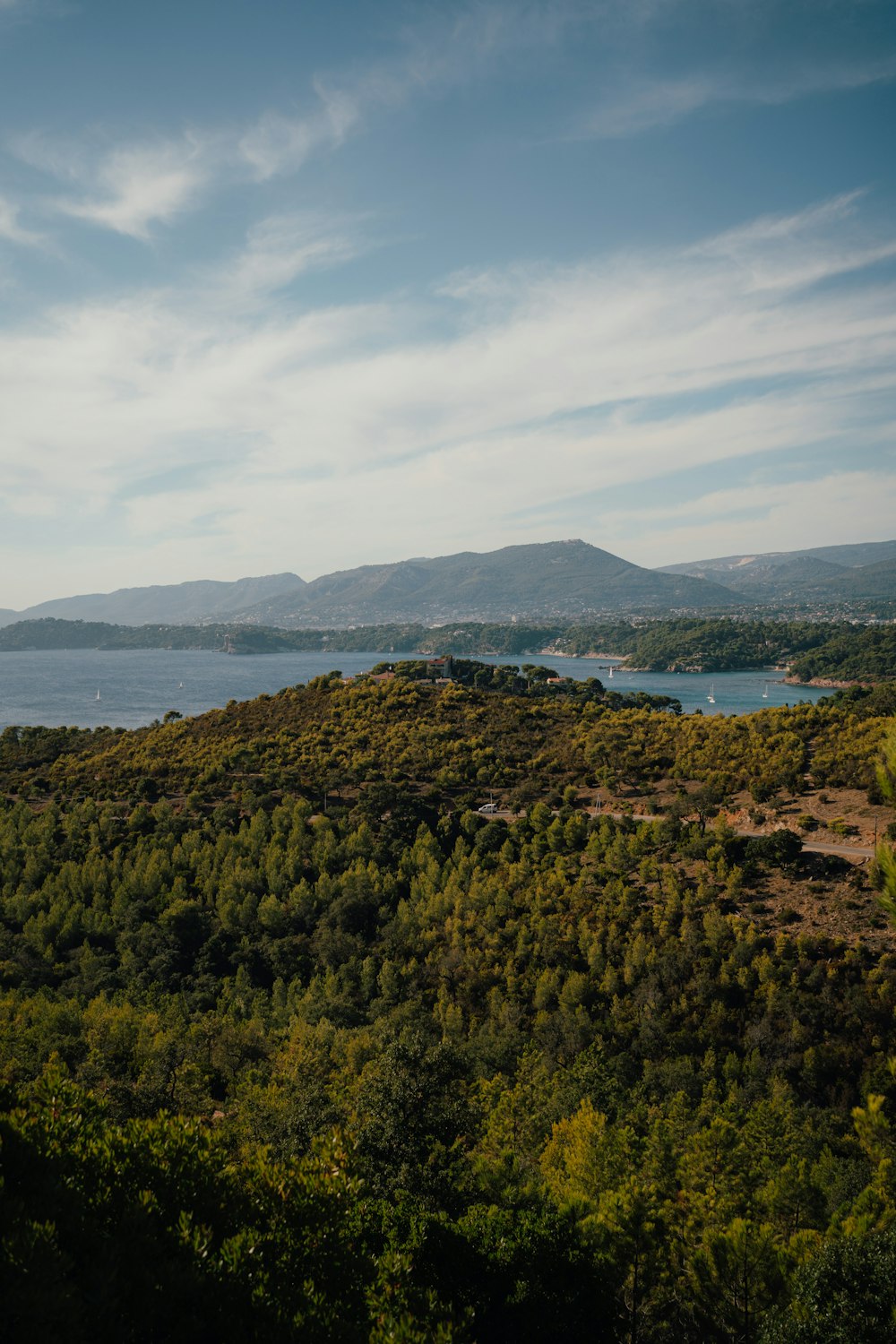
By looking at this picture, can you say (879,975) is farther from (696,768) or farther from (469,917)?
(696,768)

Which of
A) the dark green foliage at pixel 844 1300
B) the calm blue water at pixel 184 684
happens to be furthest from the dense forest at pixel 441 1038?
the calm blue water at pixel 184 684

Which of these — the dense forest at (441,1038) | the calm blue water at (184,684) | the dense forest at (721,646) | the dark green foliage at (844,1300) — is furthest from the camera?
the dense forest at (721,646)

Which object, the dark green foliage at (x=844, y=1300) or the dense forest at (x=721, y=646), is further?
the dense forest at (x=721, y=646)

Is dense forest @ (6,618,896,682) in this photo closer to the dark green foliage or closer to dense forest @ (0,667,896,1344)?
dense forest @ (0,667,896,1344)

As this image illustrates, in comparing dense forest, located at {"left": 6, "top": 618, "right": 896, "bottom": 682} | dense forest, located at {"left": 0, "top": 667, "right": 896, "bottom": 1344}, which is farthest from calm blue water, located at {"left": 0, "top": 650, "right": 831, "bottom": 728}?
dense forest, located at {"left": 0, "top": 667, "right": 896, "bottom": 1344}

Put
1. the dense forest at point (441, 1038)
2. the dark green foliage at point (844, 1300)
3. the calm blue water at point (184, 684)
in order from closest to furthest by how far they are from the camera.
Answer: the dense forest at point (441, 1038) < the dark green foliage at point (844, 1300) < the calm blue water at point (184, 684)

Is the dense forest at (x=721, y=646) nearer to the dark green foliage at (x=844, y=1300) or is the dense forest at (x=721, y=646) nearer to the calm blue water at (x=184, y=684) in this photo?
the calm blue water at (x=184, y=684)

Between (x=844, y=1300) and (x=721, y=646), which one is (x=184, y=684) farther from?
(x=844, y=1300)
